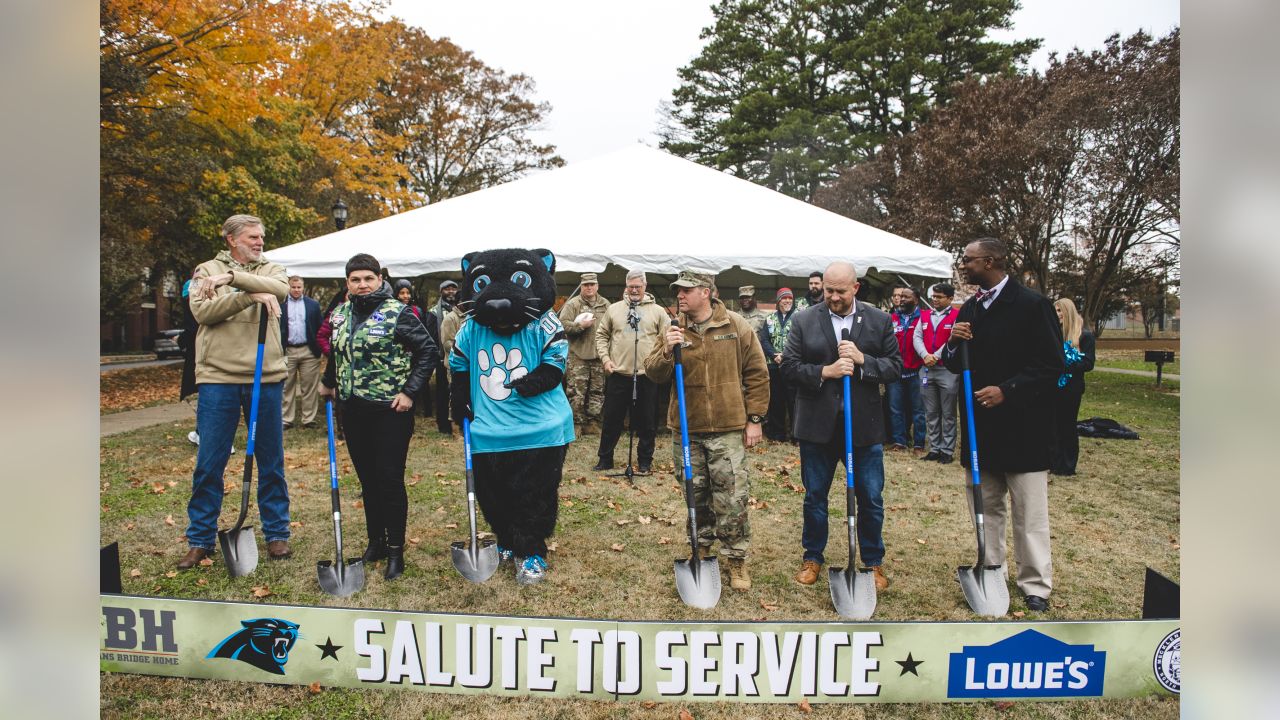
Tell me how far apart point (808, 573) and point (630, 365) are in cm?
369

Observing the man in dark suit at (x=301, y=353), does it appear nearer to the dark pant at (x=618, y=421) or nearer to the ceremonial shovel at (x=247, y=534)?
the ceremonial shovel at (x=247, y=534)

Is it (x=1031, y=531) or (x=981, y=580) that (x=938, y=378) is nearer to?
(x=1031, y=531)

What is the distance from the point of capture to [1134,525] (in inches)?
241

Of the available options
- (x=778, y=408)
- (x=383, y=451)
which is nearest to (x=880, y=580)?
(x=383, y=451)

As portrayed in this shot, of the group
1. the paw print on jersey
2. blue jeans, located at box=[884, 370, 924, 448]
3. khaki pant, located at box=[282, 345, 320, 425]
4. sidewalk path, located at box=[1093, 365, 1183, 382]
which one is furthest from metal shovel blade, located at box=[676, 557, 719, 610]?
sidewalk path, located at box=[1093, 365, 1183, 382]

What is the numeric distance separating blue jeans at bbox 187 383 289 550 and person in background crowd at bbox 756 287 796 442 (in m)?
6.07

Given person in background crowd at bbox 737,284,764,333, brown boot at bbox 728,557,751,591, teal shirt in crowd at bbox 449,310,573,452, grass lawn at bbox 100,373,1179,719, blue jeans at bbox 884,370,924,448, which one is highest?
person in background crowd at bbox 737,284,764,333

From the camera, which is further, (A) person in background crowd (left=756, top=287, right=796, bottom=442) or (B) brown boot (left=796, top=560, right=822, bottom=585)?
(A) person in background crowd (left=756, top=287, right=796, bottom=442)

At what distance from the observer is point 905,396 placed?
376 inches

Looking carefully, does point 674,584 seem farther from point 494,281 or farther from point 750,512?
point 494,281

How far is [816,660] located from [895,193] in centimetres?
2221

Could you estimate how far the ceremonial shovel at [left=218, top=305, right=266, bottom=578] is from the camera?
4.54m

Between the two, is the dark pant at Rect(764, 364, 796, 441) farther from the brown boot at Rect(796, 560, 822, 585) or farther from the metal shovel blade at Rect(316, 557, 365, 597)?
Result: the metal shovel blade at Rect(316, 557, 365, 597)
